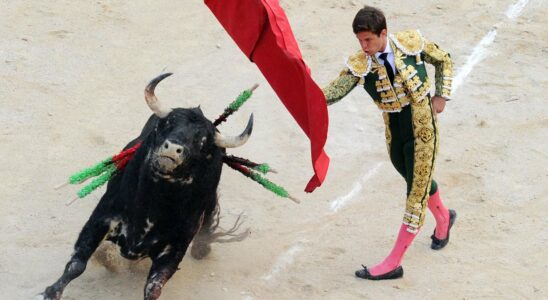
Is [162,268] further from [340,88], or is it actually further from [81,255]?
[340,88]

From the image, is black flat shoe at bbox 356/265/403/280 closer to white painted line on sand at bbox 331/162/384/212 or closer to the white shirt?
white painted line on sand at bbox 331/162/384/212

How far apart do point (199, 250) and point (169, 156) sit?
1143mm

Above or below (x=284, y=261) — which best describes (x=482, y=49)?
below

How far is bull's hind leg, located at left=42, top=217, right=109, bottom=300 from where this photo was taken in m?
4.67

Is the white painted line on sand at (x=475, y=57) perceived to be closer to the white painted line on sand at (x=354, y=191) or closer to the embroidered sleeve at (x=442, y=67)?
the white painted line on sand at (x=354, y=191)

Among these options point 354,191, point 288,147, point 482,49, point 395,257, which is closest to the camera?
point 395,257

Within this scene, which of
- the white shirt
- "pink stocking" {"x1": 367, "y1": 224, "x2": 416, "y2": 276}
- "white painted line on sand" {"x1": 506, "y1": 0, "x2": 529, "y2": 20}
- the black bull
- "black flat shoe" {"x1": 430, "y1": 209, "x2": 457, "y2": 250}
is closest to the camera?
the black bull

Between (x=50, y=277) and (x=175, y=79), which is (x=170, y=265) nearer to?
(x=50, y=277)

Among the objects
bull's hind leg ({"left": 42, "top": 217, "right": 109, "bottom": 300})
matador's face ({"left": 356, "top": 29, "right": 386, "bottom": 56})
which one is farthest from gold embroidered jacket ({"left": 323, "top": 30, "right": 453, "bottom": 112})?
bull's hind leg ({"left": 42, "top": 217, "right": 109, "bottom": 300})

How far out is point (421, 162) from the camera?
5062mm

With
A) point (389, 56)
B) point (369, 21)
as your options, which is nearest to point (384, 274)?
point (389, 56)

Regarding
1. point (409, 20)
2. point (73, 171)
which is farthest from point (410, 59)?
point (409, 20)

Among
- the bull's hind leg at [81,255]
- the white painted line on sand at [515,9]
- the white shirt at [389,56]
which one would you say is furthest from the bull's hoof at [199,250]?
the white painted line on sand at [515,9]

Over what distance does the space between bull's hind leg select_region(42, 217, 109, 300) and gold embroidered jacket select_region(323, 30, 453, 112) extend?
124 centimetres
